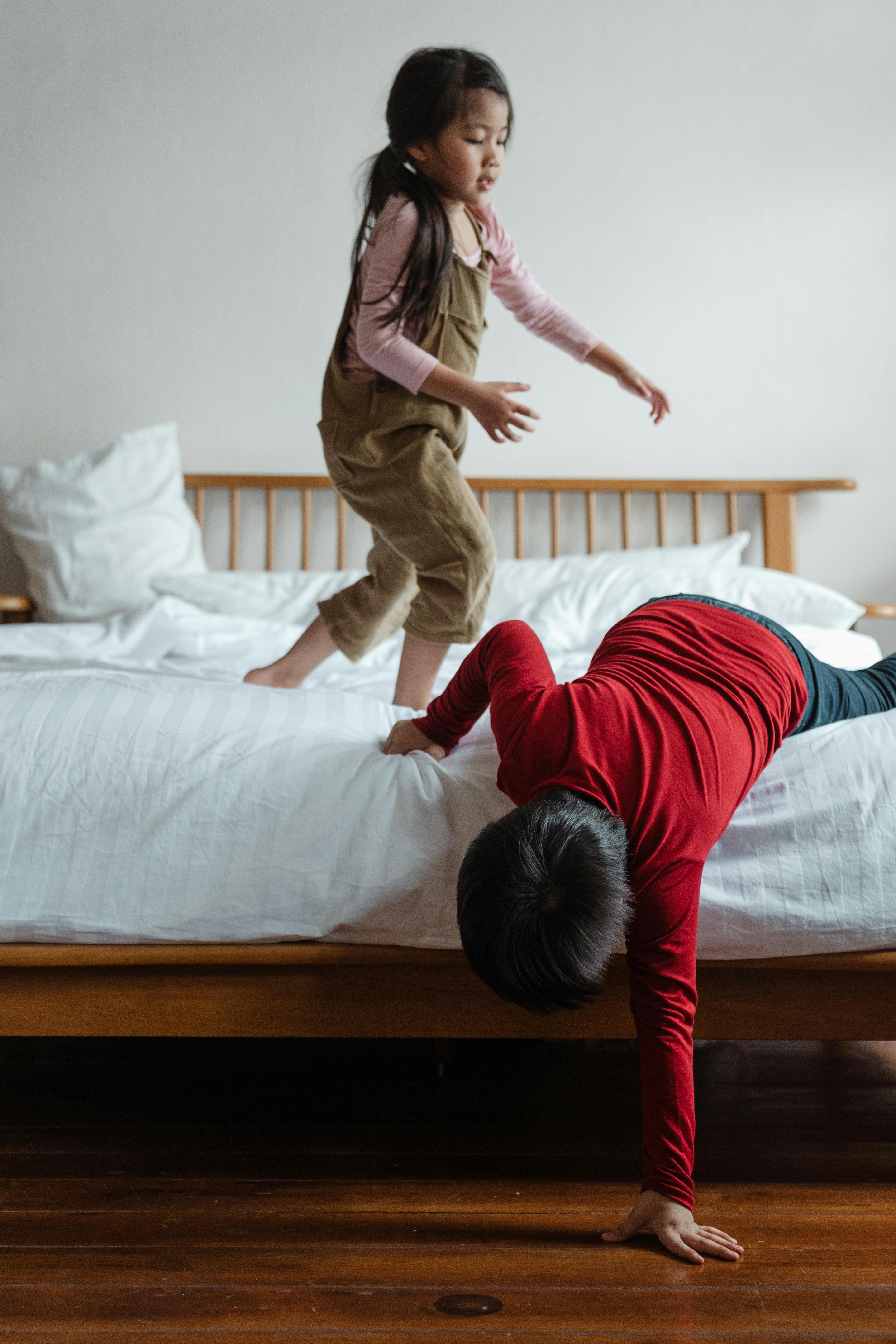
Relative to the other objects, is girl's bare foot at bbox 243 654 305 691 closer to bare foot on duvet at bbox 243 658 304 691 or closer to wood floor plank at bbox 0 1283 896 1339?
bare foot on duvet at bbox 243 658 304 691

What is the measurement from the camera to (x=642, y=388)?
1.38m

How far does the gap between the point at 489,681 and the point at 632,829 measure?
8.8 inches

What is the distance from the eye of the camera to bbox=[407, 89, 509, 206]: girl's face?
114 cm

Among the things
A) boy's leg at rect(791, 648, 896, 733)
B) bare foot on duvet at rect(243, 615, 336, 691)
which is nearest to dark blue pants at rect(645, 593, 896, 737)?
boy's leg at rect(791, 648, 896, 733)

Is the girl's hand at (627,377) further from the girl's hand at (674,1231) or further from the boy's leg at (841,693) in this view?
the girl's hand at (674,1231)

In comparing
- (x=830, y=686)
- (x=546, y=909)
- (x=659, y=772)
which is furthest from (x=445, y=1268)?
(x=830, y=686)

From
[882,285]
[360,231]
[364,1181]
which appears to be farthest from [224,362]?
[364,1181]

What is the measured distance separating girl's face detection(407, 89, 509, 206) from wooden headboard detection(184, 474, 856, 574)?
1.07 metres

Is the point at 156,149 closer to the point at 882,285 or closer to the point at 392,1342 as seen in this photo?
the point at 882,285

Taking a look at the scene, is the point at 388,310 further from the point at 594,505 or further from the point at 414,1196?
the point at 594,505

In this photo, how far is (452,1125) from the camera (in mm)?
914

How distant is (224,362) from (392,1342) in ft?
6.83

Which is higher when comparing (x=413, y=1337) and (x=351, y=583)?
(x=351, y=583)

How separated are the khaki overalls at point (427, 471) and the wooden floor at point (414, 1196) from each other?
51cm
